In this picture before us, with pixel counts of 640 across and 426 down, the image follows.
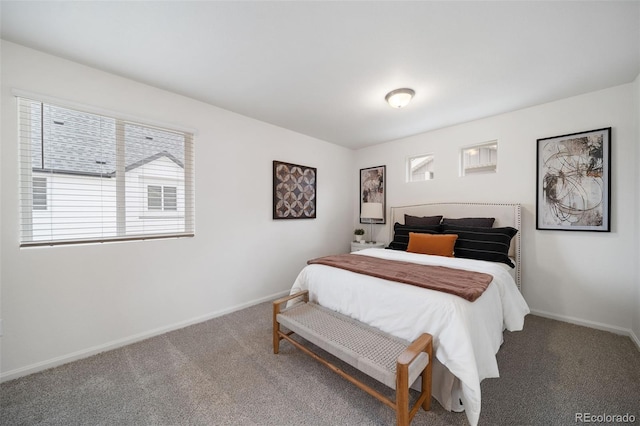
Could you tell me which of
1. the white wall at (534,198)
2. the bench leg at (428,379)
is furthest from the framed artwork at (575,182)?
the bench leg at (428,379)

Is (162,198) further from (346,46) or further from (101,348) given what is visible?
(346,46)

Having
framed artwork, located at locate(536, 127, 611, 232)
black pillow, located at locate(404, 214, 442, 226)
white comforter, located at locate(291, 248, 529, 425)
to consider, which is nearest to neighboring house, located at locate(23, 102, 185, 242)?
white comforter, located at locate(291, 248, 529, 425)

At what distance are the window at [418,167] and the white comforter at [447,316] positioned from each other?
1.99 meters

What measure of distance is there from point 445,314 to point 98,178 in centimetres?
291

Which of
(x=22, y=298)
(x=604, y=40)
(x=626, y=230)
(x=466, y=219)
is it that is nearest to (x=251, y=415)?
(x=22, y=298)

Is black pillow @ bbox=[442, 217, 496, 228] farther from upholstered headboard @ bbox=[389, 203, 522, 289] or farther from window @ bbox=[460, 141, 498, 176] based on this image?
window @ bbox=[460, 141, 498, 176]

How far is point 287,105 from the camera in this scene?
274cm

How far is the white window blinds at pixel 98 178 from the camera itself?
183 cm

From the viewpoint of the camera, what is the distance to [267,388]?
65.0 inches

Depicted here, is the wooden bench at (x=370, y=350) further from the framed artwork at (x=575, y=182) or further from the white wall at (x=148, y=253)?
the framed artwork at (x=575, y=182)

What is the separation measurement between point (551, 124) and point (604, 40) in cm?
115

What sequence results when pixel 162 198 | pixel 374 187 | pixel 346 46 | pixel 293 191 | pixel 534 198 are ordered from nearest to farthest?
pixel 346 46, pixel 162 198, pixel 534 198, pixel 293 191, pixel 374 187

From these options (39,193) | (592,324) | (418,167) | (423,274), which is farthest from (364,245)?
(39,193)

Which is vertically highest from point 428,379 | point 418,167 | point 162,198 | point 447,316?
point 418,167
